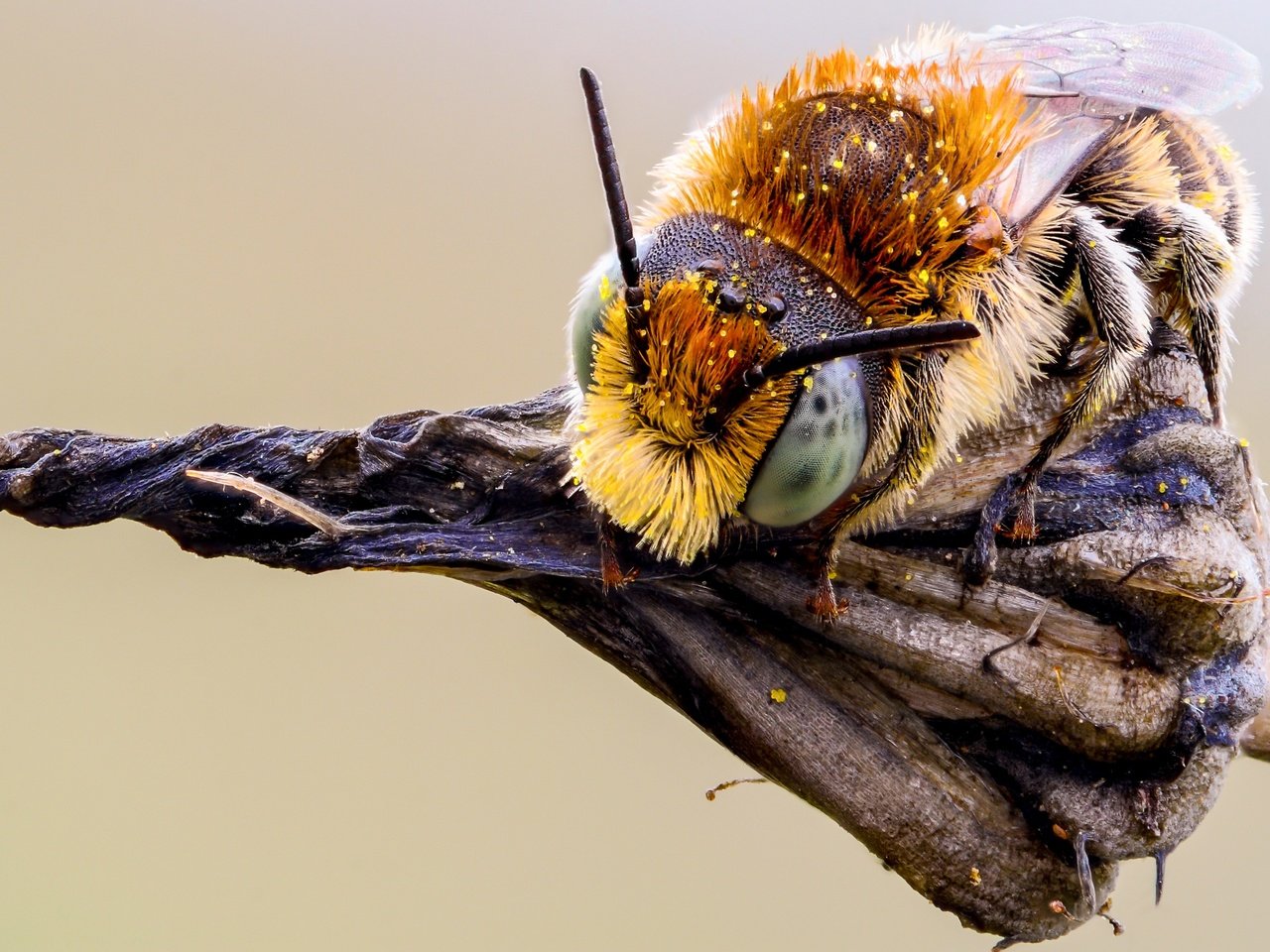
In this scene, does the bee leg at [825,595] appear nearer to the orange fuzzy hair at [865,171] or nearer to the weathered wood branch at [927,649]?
the weathered wood branch at [927,649]

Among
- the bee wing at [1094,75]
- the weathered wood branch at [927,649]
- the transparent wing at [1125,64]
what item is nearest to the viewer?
the weathered wood branch at [927,649]

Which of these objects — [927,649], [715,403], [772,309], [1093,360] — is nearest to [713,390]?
[715,403]

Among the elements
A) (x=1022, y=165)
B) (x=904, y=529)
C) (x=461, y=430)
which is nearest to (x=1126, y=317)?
(x=1022, y=165)

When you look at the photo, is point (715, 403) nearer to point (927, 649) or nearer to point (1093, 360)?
point (927, 649)

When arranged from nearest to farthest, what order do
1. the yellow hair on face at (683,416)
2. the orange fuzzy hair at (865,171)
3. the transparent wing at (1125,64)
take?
the yellow hair on face at (683,416), the orange fuzzy hair at (865,171), the transparent wing at (1125,64)

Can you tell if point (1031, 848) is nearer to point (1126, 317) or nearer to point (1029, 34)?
point (1126, 317)

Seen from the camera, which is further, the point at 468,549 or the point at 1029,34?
the point at 1029,34

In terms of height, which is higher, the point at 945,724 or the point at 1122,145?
the point at 1122,145

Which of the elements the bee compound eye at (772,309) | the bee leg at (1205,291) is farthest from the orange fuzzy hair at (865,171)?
the bee leg at (1205,291)

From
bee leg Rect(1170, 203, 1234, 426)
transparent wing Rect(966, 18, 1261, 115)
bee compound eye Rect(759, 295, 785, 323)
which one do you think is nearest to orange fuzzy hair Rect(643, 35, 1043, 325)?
bee compound eye Rect(759, 295, 785, 323)
